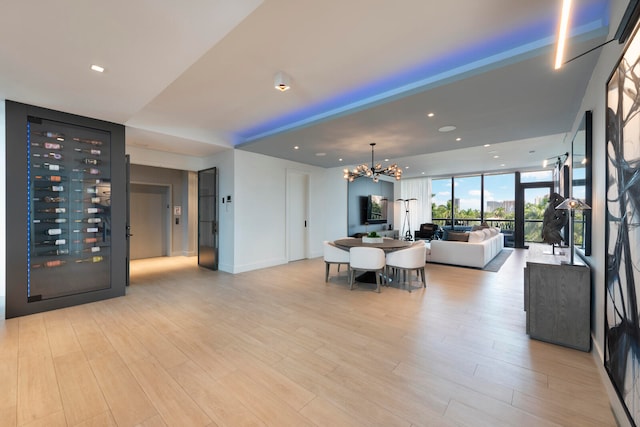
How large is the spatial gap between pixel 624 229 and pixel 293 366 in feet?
8.04

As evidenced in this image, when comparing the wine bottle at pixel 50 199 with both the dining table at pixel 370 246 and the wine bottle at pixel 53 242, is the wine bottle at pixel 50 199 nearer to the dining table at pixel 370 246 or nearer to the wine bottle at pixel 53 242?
the wine bottle at pixel 53 242

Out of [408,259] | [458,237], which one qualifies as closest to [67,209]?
[408,259]

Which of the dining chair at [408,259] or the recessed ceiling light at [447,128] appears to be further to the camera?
the dining chair at [408,259]

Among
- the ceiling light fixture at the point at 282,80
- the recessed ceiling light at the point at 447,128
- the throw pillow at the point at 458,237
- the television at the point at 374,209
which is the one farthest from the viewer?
the television at the point at 374,209

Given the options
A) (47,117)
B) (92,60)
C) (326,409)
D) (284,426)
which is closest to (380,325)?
(326,409)

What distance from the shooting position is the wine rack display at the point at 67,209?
349cm

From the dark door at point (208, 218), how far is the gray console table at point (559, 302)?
17.2ft

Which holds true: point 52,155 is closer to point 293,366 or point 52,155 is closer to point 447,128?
point 293,366

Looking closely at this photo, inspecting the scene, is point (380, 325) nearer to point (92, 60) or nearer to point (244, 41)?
point (244, 41)

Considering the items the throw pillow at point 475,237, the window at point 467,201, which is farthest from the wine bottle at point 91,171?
the window at point 467,201

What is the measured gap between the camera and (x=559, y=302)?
256 cm

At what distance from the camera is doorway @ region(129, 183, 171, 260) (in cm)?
734

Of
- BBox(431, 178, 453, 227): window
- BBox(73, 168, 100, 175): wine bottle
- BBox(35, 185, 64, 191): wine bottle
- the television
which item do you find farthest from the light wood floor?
BBox(431, 178, 453, 227): window

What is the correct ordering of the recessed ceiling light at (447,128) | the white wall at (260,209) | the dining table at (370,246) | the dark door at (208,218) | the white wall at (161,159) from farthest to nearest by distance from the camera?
the dark door at (208,218) → the white wall at (260,209) → the white wall at (161,159) → the dining table at (370,246) → the recessed ceiling light at (447,128)
